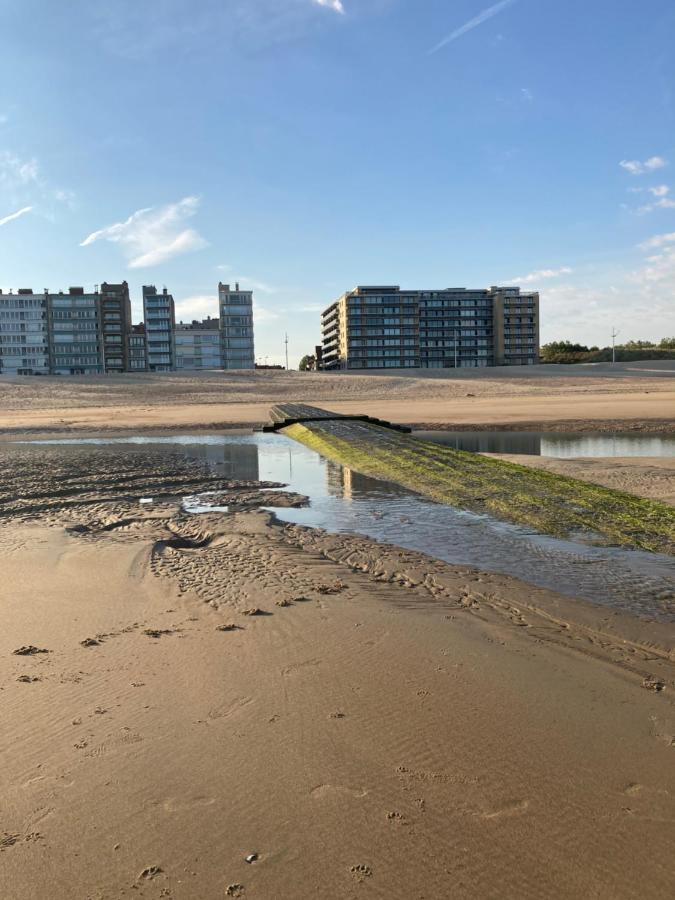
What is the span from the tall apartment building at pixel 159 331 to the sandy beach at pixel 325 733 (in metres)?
148

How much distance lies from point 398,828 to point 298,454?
17.3m

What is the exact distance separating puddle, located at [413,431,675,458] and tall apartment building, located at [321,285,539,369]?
126m

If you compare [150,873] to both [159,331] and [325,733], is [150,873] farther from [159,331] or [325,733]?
[159,331]

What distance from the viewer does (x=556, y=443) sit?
2225 centimetres

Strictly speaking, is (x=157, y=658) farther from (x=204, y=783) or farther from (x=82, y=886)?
(x=82, y=886)

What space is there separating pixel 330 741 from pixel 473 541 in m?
5.33

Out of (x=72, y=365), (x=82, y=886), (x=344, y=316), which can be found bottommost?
(x=82, y=886)

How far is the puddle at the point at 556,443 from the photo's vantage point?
19.4 metres

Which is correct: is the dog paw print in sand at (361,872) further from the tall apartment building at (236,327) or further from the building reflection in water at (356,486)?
the tall apartment building at (236,327)

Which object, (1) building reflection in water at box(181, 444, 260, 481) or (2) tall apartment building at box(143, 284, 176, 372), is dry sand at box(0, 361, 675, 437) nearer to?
(1) building reflection in water at box(181, 444, 260, 481)

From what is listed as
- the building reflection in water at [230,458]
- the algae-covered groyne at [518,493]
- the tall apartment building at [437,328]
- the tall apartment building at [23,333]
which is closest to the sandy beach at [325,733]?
the algae-covered groyne at [518,493]

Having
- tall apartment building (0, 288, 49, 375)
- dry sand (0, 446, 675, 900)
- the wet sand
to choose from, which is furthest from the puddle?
tall apartment building (0, 288, 49, 375)

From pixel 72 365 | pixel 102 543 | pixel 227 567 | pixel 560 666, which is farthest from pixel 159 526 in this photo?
pixel 72 365

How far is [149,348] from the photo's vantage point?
150 m
